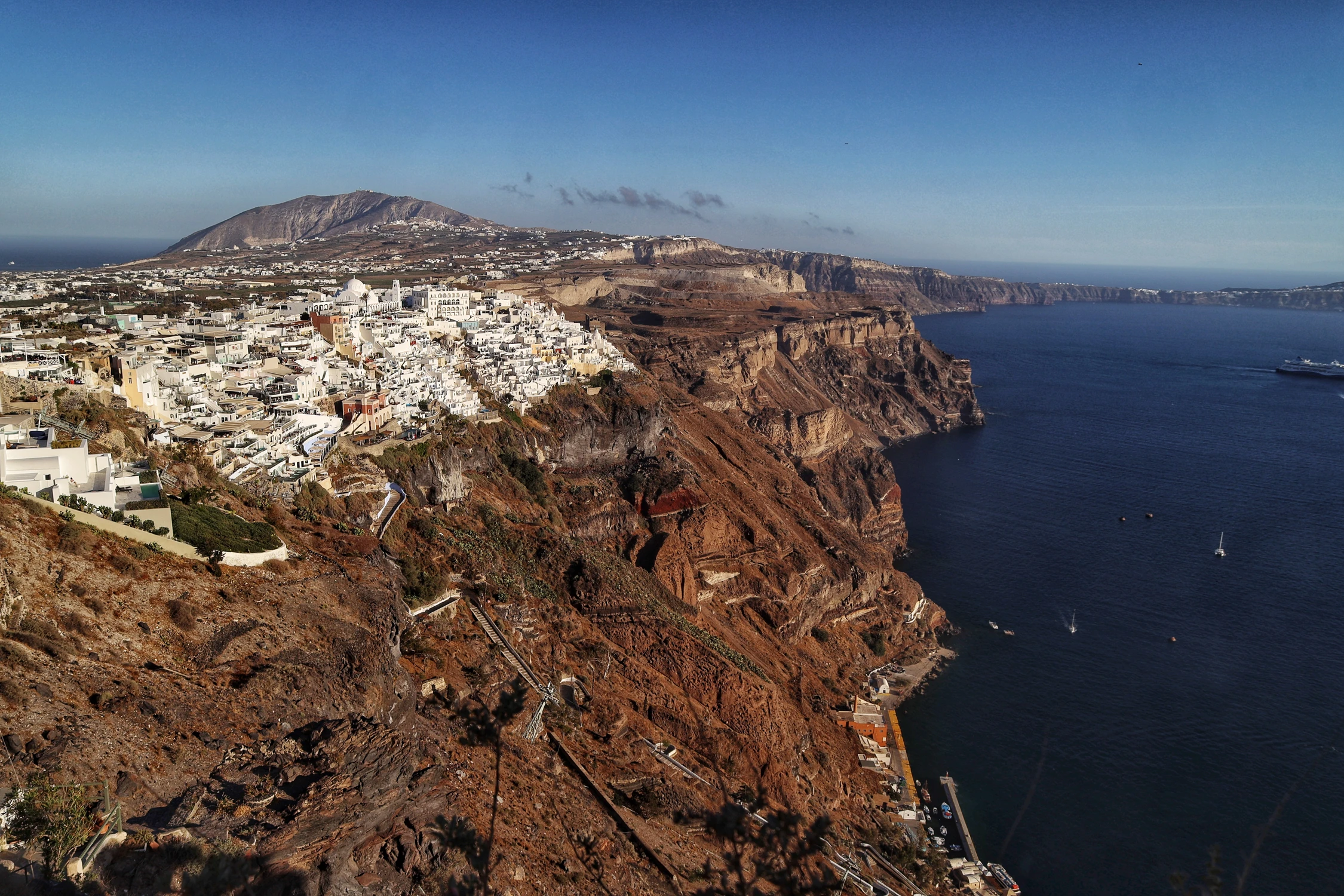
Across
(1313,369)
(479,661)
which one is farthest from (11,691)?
(1313,369)

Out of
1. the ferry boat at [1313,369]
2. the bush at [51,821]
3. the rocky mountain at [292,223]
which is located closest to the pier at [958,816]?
the bush at [51,821]

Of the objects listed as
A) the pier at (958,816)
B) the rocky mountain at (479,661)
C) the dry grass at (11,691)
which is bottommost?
the pier at (958,816)

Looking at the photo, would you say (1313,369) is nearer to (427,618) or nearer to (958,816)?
(958,816)

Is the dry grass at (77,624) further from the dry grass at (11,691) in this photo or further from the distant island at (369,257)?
the distant island at (369,257)

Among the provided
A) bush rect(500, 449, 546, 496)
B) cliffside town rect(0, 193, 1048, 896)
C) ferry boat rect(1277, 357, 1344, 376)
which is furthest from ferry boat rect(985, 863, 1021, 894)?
ferry boat rect(1277, 357, 1344, 376)

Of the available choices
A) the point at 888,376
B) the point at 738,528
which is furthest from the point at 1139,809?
the point at 888,376

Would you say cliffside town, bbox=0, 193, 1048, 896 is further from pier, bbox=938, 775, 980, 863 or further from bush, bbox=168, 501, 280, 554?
pier, bbox=938, 775, 980, 863
